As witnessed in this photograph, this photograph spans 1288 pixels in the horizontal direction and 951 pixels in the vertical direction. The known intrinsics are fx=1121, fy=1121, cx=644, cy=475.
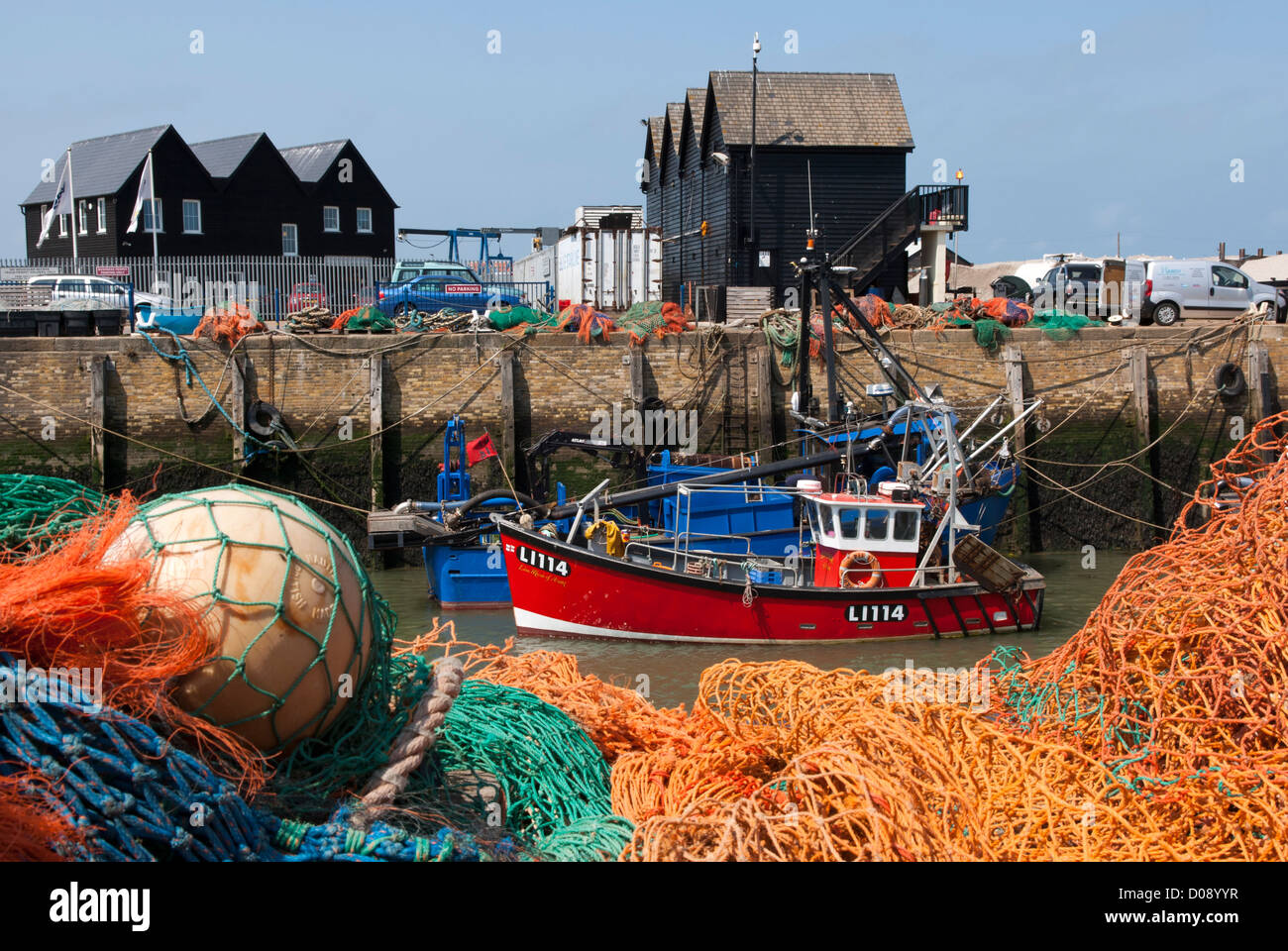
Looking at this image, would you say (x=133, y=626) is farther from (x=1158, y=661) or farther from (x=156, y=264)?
(x=156, y=264)

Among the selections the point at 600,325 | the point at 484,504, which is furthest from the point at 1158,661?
the point at 600,325

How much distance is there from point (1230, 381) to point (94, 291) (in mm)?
22184

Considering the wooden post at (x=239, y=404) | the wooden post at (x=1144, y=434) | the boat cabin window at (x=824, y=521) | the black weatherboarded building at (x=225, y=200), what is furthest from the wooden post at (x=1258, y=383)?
the black weatherboarded building at (x=225, y=200)

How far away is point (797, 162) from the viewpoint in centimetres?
2594

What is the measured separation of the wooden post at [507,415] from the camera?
57.9 feet

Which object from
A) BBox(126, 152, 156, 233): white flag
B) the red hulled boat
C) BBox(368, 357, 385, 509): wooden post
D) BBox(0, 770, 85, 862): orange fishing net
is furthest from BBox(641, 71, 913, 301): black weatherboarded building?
BBox(0, 770, 85, 862): orange fishing net

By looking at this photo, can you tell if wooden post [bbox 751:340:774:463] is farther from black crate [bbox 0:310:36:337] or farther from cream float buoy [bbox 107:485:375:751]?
cream float buoy [bbox 107:485:375:751]

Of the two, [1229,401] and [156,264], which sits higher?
[156,264]

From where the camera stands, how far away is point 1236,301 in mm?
21062

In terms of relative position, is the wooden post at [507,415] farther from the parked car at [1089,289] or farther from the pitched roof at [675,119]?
the pitched roof at [675,119]

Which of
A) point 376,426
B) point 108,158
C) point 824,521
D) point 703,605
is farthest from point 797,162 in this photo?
point 108,158

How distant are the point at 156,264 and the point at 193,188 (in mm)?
12345

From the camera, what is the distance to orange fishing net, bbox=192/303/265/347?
1755cm
